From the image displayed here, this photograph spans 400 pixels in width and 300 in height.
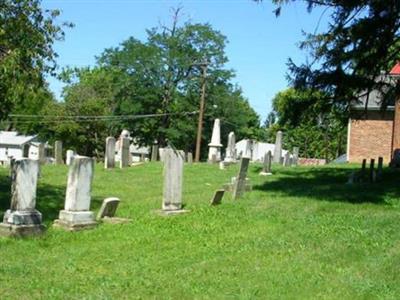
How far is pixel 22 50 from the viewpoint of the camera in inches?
564

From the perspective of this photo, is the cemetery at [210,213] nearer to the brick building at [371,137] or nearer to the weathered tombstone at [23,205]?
the weathered tombstone at [23,205]

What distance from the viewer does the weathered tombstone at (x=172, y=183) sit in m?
12.9

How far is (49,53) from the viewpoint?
15.7m

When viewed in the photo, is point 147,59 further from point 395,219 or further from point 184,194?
point 395,219

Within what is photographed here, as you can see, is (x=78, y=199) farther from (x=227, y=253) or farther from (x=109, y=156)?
(x=109, y=156)

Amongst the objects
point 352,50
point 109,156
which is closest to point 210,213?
point 352,50

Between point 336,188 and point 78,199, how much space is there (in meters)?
7.05

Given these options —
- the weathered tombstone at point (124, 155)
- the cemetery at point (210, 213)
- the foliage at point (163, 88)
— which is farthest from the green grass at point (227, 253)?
the foliage at point (163, 88)

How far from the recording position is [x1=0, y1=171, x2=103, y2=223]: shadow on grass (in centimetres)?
1328

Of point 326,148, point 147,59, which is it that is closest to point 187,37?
point 147,59

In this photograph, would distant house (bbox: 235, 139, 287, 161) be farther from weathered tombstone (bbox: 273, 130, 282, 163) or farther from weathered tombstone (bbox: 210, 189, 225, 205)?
weathered tombstone (bbox: 210, 189, 225, 205)

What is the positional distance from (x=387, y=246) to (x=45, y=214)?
6.98m

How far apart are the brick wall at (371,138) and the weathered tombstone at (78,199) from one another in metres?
27.3

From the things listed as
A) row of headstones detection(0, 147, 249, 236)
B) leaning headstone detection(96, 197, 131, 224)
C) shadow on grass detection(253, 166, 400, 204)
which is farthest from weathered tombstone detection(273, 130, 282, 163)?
leaning headstone detection(96, 197, 131, 224)
